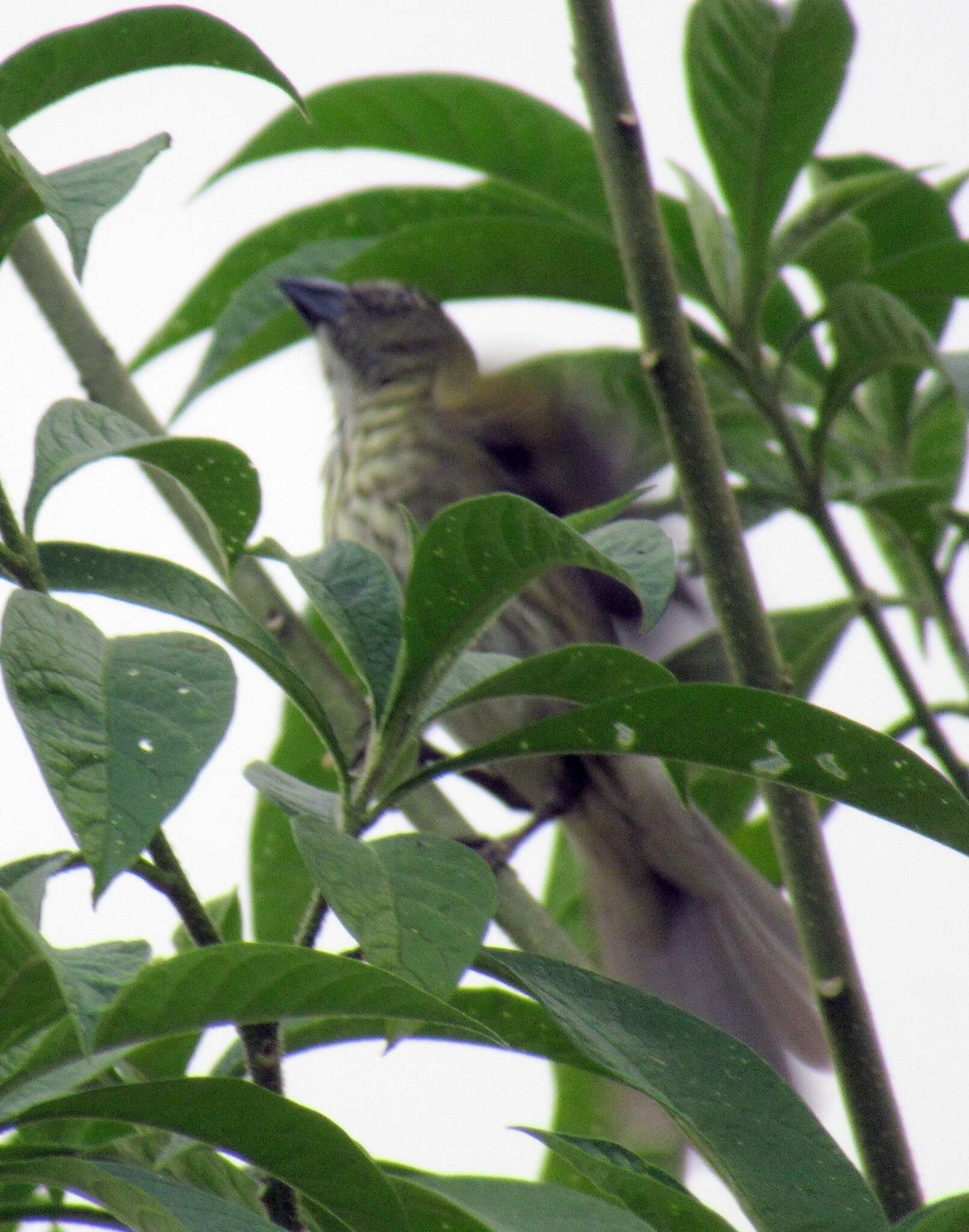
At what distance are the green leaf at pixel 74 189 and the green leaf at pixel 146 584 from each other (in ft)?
0.59

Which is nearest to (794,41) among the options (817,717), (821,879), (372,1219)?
(821,879)

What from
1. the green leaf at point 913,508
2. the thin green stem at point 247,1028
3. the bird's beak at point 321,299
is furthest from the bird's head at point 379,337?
the thin green stem at point 247,1028

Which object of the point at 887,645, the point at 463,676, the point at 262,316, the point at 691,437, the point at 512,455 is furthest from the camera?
the point at 512,455

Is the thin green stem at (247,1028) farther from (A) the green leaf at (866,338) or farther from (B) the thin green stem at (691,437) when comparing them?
(A) the green leaf at (866,338)

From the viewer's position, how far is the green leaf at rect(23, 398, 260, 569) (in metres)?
0.88

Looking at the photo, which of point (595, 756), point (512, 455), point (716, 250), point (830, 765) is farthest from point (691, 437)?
point (512, 455)

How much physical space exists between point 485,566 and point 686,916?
6.70 feet

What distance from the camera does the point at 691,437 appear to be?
1.38m

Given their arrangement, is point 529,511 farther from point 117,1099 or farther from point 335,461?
point 335,461

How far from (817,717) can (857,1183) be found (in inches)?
10.4

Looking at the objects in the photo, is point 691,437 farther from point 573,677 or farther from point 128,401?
point 128,401

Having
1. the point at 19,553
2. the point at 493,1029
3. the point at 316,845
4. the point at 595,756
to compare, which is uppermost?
the point at 19,553

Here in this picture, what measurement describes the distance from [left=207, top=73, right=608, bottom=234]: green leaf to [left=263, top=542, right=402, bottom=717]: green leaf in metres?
1.04

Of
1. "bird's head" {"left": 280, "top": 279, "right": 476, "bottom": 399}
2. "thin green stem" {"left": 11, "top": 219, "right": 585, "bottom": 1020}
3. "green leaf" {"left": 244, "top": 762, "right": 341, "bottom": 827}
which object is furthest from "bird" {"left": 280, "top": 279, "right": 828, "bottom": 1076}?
"green leaf" {"left": 244, "top": 762, "right": 341, "bottom": 827}
